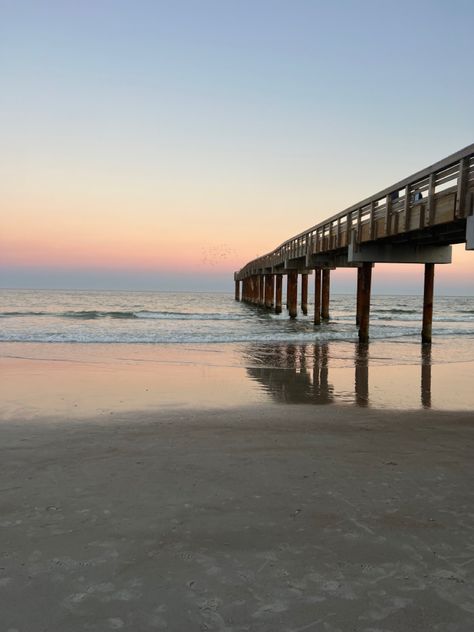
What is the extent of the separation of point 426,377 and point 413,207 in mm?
4174

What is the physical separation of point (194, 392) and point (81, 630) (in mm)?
6545

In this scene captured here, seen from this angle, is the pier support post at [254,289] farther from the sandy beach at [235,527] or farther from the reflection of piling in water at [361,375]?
the sandy beach at [235,527]

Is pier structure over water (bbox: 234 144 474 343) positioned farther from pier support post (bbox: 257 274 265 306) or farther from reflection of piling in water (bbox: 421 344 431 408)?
pier support post (bbox: 257 274 265 306)

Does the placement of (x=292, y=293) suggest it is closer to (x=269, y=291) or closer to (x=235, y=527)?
(x=269, y=291)

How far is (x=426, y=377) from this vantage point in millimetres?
11344

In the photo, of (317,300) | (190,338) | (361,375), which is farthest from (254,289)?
(361,375)

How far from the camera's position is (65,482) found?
4.41 m

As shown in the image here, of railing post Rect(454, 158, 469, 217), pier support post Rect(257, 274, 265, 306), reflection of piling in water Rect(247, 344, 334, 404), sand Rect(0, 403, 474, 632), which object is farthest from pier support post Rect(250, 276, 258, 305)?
sand Rect(0, 403, 474, 632)

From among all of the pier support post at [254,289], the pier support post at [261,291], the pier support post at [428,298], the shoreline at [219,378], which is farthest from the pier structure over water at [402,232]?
the pier support post at [254,289]

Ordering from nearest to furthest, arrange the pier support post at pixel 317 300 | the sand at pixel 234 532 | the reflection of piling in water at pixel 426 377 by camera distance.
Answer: the sand at pixel 234 532 < the reflection of piling in water at pixel 426 377 < the pier support post at pixel 317 300

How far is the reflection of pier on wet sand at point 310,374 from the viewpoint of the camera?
8859mm

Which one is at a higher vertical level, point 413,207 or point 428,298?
point 413,207

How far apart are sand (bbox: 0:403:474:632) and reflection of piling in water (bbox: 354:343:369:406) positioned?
2619mm

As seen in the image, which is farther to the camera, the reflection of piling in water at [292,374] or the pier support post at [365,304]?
the pier support post at [365,304]
